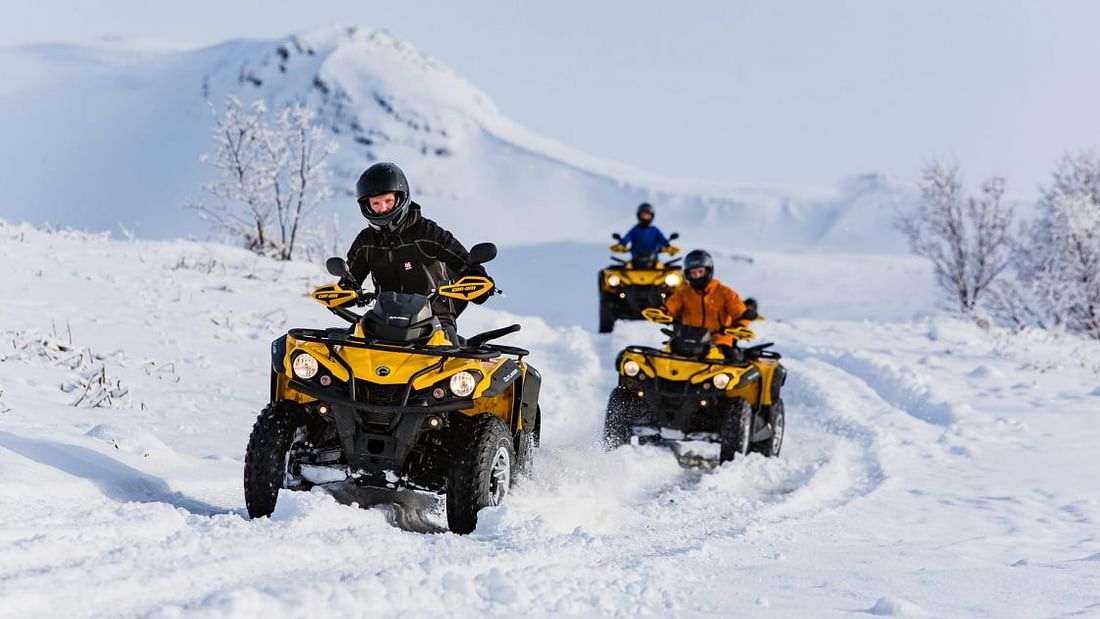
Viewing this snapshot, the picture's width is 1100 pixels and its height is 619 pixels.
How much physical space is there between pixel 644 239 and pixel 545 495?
1382 cm

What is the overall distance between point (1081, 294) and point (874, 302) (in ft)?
70.8

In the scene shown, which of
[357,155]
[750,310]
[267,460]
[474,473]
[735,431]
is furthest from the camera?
[357,155]

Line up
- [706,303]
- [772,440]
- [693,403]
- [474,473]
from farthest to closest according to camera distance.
Result: 1. [706,303]
2. [772,440]
3. [693,403]
4. [474,473]

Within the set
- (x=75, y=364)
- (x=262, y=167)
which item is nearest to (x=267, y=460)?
(x=75, y=364)

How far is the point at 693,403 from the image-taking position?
31.9 feet

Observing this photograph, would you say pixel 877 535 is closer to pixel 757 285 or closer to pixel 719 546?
pixel 719 546

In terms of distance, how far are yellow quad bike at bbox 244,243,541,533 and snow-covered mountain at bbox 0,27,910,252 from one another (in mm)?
71852

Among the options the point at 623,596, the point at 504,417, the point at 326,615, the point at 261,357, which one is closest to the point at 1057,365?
the point at 261,357

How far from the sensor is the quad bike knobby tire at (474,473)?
5645 mm

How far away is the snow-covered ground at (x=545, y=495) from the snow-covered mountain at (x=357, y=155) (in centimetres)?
6393

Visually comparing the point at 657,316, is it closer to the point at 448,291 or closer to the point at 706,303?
the point at 706,303

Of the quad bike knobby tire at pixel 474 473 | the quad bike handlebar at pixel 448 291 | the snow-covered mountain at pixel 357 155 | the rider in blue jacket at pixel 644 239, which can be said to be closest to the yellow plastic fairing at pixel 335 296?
the quad bike handlebar at pixel 448 291

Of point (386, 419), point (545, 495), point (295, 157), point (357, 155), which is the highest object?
point (357, 155)

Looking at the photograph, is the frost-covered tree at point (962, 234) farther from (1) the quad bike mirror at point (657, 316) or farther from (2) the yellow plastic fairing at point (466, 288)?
(2) the yellow plastic fairing at point (466, 288)
